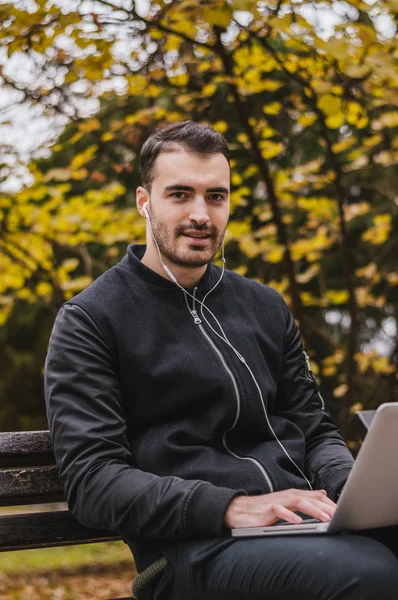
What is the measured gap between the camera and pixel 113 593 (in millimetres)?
6434

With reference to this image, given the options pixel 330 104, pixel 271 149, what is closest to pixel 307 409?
pixel 330 104

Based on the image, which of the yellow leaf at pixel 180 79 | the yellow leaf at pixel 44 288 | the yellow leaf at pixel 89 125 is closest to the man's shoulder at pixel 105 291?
the yellow leaf at pixel 89 125

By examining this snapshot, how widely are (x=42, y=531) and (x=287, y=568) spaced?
94cm

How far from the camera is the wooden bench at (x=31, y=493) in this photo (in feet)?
8.10

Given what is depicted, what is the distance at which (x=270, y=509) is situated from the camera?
1.99 meters

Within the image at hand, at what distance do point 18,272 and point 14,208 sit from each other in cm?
47

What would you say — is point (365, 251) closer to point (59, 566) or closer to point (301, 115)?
point (301, 115)

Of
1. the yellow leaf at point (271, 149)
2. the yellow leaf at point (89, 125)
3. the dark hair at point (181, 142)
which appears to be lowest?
the yellow leaf at point (271, 149)

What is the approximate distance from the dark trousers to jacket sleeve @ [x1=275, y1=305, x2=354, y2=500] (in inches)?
19.2

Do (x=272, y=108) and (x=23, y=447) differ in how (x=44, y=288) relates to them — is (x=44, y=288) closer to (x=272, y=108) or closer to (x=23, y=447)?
(x=272, y=108)

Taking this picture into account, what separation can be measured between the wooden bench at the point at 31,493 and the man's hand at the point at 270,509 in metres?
0.72

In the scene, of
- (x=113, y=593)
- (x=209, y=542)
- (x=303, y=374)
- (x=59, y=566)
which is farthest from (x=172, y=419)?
(x=59, y=566)

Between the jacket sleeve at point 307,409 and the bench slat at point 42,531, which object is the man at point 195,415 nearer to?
the jacket sleeve at point 307,409

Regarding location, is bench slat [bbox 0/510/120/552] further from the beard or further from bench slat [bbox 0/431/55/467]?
the beard
